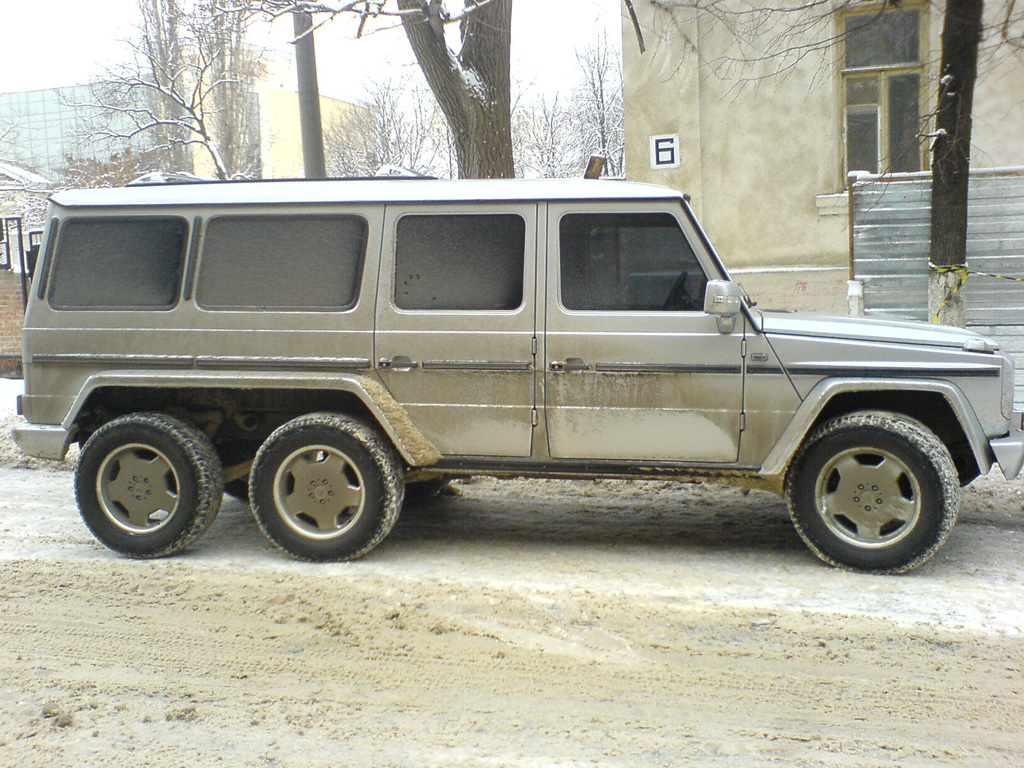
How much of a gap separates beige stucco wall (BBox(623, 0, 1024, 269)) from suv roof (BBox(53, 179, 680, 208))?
8337 mm

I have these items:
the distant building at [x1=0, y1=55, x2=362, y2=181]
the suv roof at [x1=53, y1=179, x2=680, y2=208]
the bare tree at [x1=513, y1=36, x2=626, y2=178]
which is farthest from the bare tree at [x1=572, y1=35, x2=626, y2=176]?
the suv roof at [x1=53, y1=179, x2=680, y2=208]

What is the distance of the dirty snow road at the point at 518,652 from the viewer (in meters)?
3.17

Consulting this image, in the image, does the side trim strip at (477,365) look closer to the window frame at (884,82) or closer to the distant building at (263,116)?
the window frame at (884,82)

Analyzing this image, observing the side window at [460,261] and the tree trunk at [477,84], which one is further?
the tree trunk at [477,84]

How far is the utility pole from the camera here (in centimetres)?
1056

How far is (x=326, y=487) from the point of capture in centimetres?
522

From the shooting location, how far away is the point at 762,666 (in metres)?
3.77

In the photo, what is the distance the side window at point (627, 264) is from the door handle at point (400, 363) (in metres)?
0.87

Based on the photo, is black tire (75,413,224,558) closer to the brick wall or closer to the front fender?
the front fender

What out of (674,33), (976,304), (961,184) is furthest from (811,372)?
(674,33)

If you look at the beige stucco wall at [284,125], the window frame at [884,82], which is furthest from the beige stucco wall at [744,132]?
the beige stucco wall at [284,125]

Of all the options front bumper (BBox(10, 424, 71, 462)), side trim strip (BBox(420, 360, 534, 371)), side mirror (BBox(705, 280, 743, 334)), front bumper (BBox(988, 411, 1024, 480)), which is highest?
side mirror (BBox(705, 280, 743, 334))

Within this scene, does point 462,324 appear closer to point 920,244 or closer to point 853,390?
point 853,390

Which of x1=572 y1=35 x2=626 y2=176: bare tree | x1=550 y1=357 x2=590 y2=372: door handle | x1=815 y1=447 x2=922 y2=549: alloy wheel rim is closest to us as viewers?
x1=815 y1=447 x2=922 y2=549: alloy wheel rim
